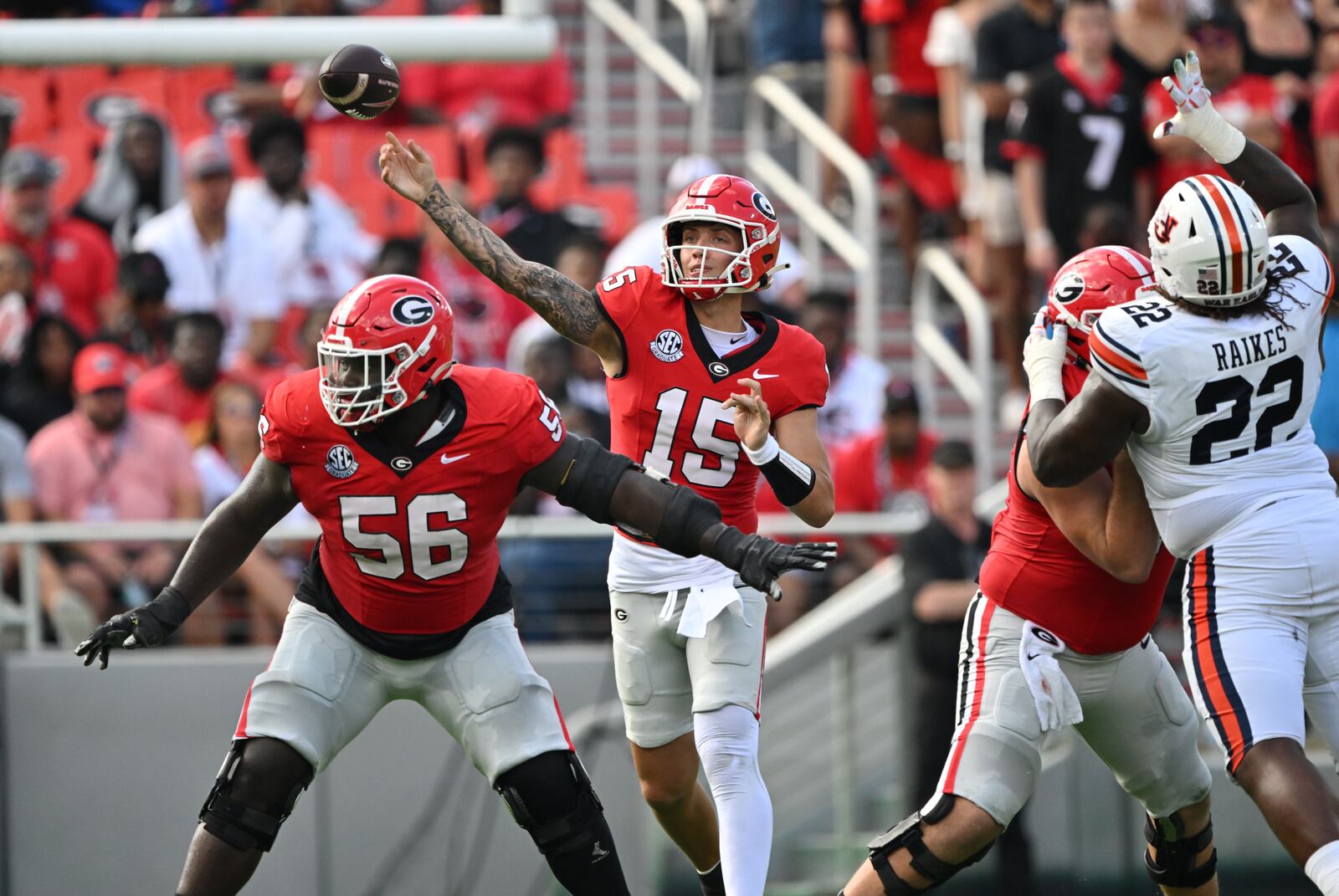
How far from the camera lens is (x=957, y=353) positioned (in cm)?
1124

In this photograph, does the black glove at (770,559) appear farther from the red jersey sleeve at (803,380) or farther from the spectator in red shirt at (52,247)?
the spectator in red shirt at (52,247)

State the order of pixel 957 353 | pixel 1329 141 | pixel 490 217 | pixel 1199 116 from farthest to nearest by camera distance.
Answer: pixel 957 353, pixel 490 217, pixel 1329 141, pixel 1199 116

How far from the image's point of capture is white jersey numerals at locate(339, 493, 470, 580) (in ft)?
18.8

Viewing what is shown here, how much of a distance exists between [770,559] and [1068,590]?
3.12ft

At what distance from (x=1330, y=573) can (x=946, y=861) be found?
1329mm

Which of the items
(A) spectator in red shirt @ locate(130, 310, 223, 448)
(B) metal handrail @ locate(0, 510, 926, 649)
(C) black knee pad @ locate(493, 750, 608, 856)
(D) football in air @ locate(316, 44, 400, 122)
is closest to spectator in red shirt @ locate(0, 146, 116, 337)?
(A) spectator in red shirt @ locate(130, 310, 223, 448)

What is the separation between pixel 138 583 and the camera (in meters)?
8.99

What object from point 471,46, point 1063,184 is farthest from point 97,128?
point 1063,184

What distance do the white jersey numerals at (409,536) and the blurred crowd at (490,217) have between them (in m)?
3.23

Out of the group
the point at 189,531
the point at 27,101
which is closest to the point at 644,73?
the point at 27,101

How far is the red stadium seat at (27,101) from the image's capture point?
11984 millimetres

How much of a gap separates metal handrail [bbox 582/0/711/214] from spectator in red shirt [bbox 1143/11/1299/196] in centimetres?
289

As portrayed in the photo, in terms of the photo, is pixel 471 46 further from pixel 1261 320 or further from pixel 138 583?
pixel 1261 320

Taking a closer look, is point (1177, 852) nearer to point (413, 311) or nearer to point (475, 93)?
point (413, 311)
